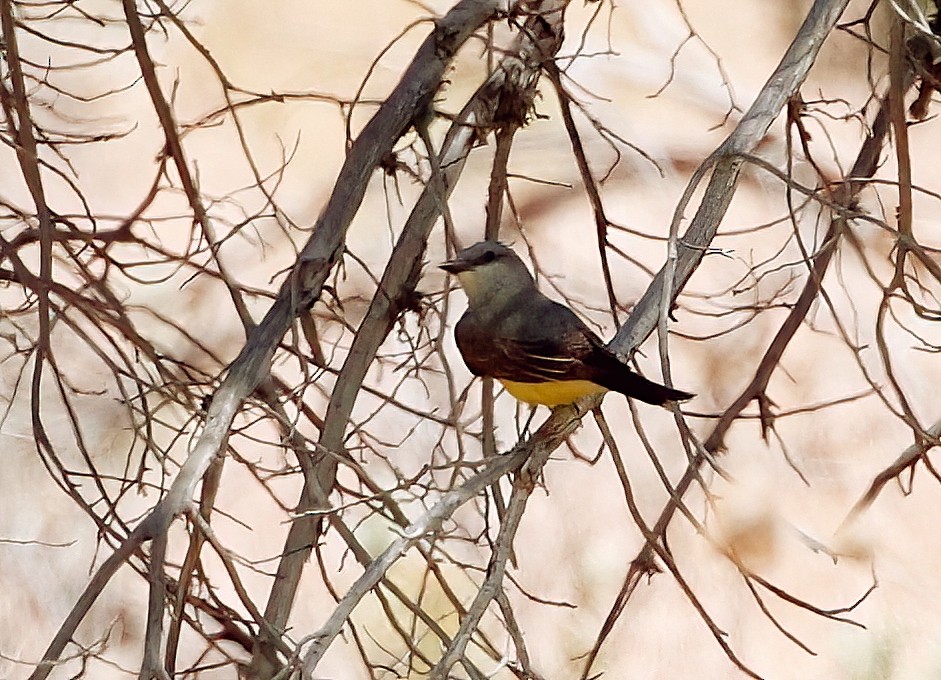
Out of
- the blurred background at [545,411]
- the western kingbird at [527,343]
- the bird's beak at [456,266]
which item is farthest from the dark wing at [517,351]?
the blurred background at [545,411]

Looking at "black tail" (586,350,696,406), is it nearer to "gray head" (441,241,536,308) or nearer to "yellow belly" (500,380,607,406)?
"yellow belly" (500,380,607,406)

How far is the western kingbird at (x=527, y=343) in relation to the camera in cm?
198

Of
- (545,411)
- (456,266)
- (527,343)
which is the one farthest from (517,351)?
(545,411)

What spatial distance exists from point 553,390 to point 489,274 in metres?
0.39

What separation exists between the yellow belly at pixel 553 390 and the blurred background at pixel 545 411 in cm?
196

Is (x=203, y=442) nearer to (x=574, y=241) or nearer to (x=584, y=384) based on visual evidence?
(x=584, y=384)

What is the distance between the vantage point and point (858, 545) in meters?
4.66

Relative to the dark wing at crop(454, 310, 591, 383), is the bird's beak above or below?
above

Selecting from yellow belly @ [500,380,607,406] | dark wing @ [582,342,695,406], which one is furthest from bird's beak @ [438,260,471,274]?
dark wing @ [582,342,695,406]

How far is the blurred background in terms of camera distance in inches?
180

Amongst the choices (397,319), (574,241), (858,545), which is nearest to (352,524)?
(574,241)

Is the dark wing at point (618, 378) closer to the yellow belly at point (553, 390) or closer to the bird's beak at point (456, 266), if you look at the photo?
the yellow belly at point (553, 390)

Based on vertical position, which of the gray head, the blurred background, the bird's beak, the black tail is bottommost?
the black tail

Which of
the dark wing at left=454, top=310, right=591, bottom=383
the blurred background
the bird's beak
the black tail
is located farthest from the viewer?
the blurred background
